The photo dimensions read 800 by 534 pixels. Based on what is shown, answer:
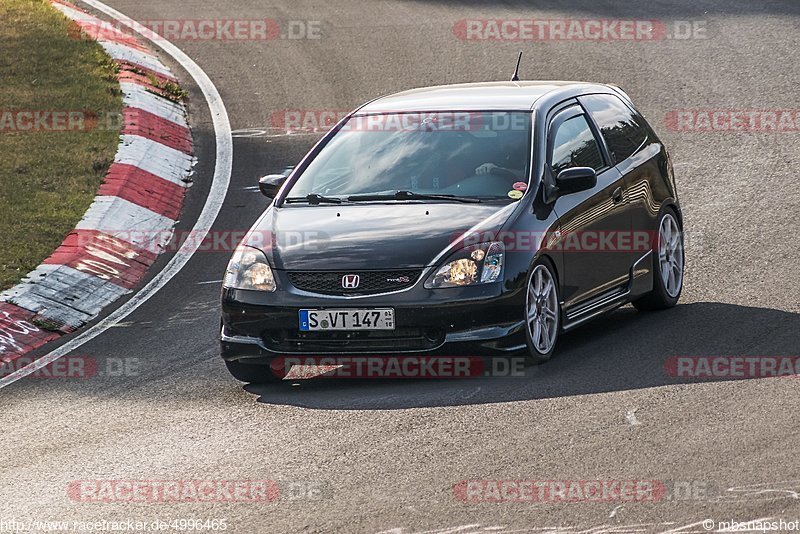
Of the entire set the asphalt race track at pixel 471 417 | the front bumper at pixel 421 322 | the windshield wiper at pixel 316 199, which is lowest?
the asphalt race track at pixel 471 417

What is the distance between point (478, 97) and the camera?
9836 mm

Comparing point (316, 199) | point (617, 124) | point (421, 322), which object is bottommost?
point (421, 322)

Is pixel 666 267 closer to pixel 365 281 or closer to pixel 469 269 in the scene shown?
pixel 469 269

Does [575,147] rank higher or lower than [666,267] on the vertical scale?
higher

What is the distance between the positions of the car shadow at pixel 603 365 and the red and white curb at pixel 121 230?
117 inches

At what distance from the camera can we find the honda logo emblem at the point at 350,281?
825 cm

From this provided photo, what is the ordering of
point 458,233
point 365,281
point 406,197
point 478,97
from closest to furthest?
1. point 365,281
2. point 458,233
3. point 406,197
4. point 478,97

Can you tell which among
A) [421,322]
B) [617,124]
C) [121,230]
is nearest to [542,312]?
[421,322]

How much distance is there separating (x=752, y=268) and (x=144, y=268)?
5.04m

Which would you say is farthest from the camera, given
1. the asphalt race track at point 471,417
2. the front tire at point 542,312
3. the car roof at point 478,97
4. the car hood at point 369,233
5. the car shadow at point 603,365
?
the car roof at point 478,97

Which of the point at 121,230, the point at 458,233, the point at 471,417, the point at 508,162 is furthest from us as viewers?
the point at 121,230

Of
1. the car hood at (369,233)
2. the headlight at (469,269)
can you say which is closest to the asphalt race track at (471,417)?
the headlight at (469,269)

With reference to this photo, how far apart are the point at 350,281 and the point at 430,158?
1330mm

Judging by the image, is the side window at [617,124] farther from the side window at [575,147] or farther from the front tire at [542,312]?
the front tire at [542,312]
